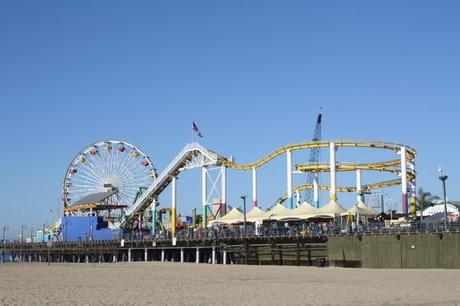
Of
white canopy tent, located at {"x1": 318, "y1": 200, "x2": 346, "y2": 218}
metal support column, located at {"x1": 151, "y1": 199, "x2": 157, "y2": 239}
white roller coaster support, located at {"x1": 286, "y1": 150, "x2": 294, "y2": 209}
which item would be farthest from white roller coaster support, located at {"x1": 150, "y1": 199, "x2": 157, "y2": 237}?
white canopy tent, located at {"x1": 318, "y1": 200, "x2": 346, "y2": 218}

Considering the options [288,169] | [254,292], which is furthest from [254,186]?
[254,292]

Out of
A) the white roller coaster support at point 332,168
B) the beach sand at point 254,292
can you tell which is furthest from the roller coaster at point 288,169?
the beach sand at point 254,292

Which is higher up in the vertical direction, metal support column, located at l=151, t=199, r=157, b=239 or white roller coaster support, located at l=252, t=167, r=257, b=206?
white roller coaster support, located at l=252, t=167, r=257, b=206

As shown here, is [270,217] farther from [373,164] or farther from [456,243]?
[456,243]

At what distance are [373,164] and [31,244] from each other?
52698 millimetres

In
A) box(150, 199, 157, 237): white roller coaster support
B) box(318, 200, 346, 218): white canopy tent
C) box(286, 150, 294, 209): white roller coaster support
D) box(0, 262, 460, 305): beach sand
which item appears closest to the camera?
box(0, 262, 460, 305): beach sand

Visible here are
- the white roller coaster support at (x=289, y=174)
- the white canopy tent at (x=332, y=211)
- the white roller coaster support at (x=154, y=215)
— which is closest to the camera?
the white canopy tent at (x=332, y=211)

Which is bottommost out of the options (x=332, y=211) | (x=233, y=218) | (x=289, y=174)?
(x=233, y=218)

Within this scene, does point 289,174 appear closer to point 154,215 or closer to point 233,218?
point 233,218

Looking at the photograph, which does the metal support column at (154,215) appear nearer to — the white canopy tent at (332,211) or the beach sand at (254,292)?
the white canopy tent at (332,211)

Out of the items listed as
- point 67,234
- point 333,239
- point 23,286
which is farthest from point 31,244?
point 23,286

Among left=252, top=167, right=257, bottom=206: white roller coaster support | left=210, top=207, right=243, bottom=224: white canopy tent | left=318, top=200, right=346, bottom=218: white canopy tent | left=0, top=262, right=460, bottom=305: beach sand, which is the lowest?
left=0, top=262, right=460, bottom=305: beach sand

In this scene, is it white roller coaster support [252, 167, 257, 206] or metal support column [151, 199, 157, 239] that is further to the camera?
metal support column [151, 199, 157, 239]

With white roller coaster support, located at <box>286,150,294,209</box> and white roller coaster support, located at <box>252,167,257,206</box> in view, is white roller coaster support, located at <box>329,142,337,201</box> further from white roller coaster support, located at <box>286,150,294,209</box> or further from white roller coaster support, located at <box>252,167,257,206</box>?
white roller coaster support, located at <box>252,167,257,206</box>
